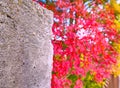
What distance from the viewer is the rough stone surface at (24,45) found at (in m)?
1.08

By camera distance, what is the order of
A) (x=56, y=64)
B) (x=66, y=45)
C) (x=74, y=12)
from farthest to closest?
(x=74, y=12), (x=66, y=45), (x=56, y=64)

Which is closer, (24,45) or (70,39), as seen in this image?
(24,45)

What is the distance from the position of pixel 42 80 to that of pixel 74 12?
111 inches

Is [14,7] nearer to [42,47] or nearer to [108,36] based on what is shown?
[42,47]

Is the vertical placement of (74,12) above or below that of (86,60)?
above

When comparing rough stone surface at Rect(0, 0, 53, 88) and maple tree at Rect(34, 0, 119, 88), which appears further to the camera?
maple tree at Rect(34, 0, 119, 88)

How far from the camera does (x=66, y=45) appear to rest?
3.54 meters

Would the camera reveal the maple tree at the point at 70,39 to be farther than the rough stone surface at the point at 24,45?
Yes

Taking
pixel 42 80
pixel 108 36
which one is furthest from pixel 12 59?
pixel 108 36

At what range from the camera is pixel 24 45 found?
3.93ft

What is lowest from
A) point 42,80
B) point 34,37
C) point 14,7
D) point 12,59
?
point 42,80

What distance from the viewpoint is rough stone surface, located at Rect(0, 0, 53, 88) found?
1079mm

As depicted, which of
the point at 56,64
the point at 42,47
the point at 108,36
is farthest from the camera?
the point at 108,36

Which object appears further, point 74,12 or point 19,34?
point 74,12
